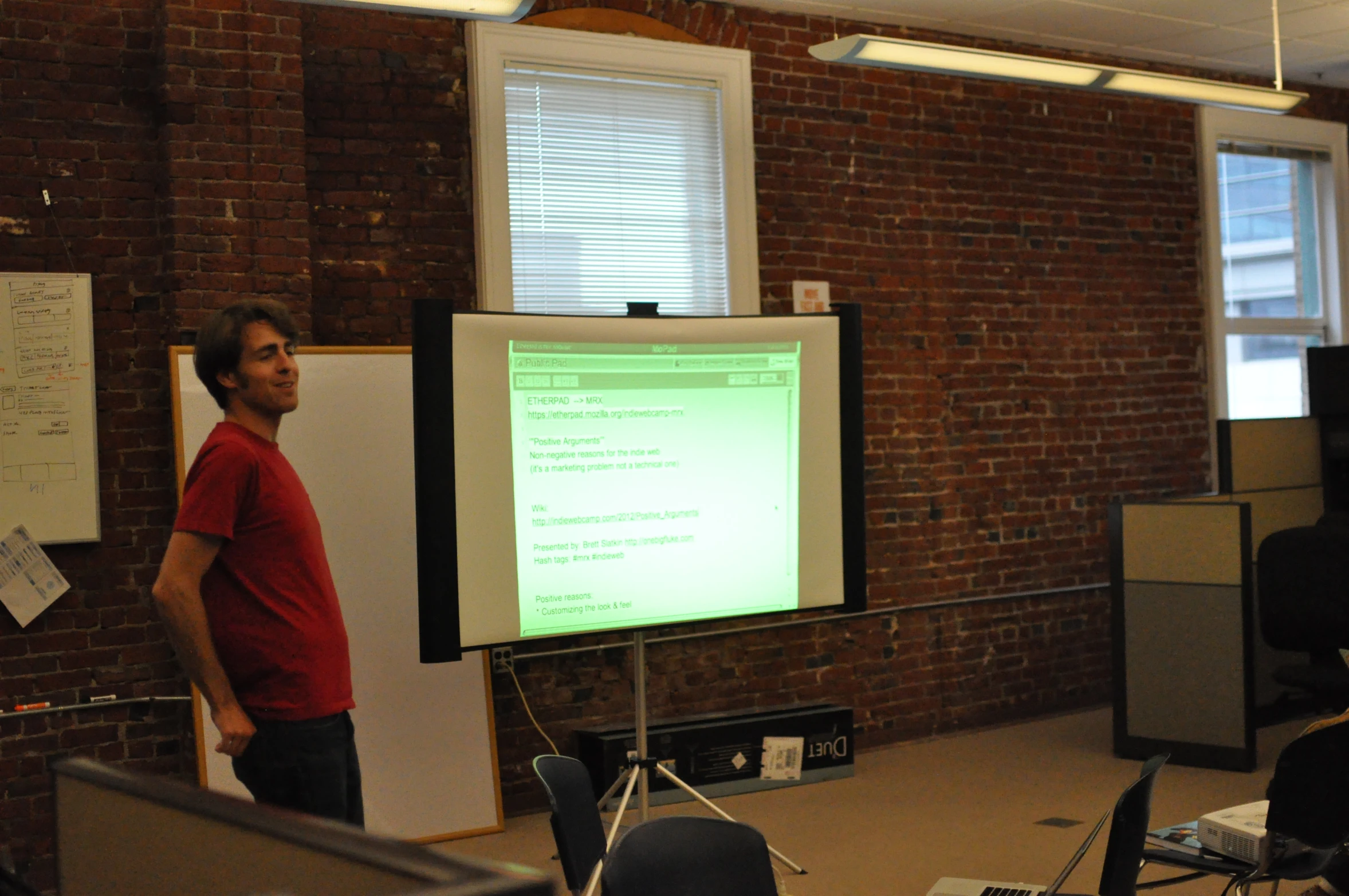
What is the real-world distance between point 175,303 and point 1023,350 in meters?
4.28

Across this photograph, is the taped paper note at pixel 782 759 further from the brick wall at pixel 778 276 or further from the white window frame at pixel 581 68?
the white window frame at pixel 581 68

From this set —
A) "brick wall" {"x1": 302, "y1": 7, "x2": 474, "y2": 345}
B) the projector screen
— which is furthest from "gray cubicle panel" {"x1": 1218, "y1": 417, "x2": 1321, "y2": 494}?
"brick wall" {"x1": 302, "y1": 7, "x2": 474, "y2": 345}

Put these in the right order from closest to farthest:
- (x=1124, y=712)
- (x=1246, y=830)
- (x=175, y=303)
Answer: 1. (x=1246, y=830)
2. (x=175, y=303)
3. (x=1124, y=712)

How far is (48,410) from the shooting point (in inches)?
167

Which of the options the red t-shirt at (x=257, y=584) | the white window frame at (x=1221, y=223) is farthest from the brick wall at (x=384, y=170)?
the white window frame at (x=1221, y=223)

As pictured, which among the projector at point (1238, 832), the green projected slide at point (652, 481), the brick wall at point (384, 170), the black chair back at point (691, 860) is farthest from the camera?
the brick wall at point (384, 170)

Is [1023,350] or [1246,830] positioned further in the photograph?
[1023,350]

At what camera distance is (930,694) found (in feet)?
20.7

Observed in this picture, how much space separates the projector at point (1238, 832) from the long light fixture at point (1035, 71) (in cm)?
271

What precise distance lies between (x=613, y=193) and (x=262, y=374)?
2.97 metres

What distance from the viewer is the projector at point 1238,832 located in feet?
9.00

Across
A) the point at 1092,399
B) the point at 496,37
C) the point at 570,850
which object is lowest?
the point at 570,850

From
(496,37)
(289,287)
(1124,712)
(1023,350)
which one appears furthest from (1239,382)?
(289,287)

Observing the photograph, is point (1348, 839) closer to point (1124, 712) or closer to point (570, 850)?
point (570, 850)
